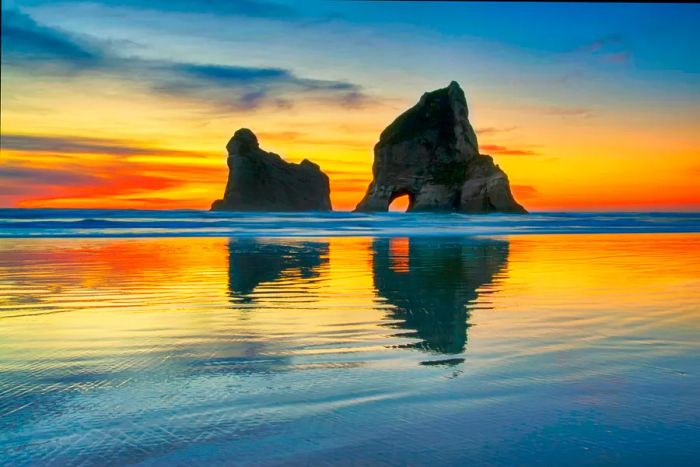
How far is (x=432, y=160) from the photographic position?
8981 centimetres

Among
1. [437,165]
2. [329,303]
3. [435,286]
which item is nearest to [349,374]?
[329,303]

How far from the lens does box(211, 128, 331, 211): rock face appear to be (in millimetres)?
137513

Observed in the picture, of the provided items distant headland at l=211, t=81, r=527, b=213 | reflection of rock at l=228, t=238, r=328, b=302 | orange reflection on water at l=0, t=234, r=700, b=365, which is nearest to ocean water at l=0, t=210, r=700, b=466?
orange reflection on water at l=0, t=234, r=700, b=365

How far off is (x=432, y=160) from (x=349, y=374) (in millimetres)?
87284

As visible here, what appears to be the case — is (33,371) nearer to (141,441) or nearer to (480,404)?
(141,441)

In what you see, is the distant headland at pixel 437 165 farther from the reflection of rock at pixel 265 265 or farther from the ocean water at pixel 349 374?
the ocean water at pixel 349 374

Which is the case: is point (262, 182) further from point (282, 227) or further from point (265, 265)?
point (265, 265)

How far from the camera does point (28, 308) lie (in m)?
7.13

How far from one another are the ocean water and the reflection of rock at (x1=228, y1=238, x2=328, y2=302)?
0.33m

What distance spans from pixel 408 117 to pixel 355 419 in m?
94.5

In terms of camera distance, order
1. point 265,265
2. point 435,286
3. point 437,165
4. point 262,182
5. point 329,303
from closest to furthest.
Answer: point 329,303, point 435,286, point 265,265, point 437,165, point 262,182

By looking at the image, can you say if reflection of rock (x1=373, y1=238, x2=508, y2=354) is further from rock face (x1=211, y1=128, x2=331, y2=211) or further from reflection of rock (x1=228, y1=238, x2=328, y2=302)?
rock face (x1=211, y1=128, x2=331, y2=211)

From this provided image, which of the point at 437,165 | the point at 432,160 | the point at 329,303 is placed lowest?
the point at 329,303

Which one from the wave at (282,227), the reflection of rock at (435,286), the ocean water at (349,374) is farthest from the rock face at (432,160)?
the ocean water at (349,374)
